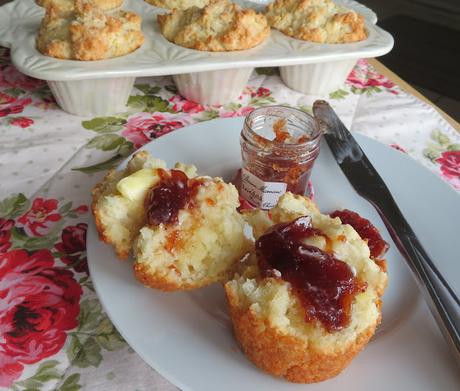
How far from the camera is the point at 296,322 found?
1.01m

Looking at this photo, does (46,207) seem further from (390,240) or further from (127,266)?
(390,240)

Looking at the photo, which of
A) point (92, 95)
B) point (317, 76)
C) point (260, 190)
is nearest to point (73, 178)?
point (92, 95)

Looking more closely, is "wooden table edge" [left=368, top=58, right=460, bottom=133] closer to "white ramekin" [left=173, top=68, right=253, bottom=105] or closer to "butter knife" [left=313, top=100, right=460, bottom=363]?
"butter knife" [left=313, top=100, right=460, bottom=363]

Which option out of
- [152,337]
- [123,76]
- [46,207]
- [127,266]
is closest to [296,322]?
[152,337]

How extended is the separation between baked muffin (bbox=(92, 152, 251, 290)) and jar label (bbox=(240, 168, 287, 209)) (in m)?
0.27

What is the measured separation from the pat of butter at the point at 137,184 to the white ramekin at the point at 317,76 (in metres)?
1.11

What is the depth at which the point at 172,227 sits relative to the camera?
117 centimetres

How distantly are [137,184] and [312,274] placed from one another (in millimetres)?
476

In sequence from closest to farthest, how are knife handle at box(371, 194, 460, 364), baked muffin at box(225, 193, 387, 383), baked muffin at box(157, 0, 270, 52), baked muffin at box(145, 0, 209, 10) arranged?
baked muffin at box(225, 193, 387, 383) → knife handle at box(371, 194, 460, 364) → baked muffin at box(157, 0, 270, 52) → baked muffin at box(145, 0, 209, 10)

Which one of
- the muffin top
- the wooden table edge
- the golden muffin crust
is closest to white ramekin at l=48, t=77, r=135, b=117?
the golden muffin crust

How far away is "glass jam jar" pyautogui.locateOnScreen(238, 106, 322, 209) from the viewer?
1465mm

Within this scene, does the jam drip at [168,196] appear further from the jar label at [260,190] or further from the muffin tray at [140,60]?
the muffin tray at [140,60]

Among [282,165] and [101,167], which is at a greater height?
[282,165]

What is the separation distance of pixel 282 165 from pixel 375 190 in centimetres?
32
